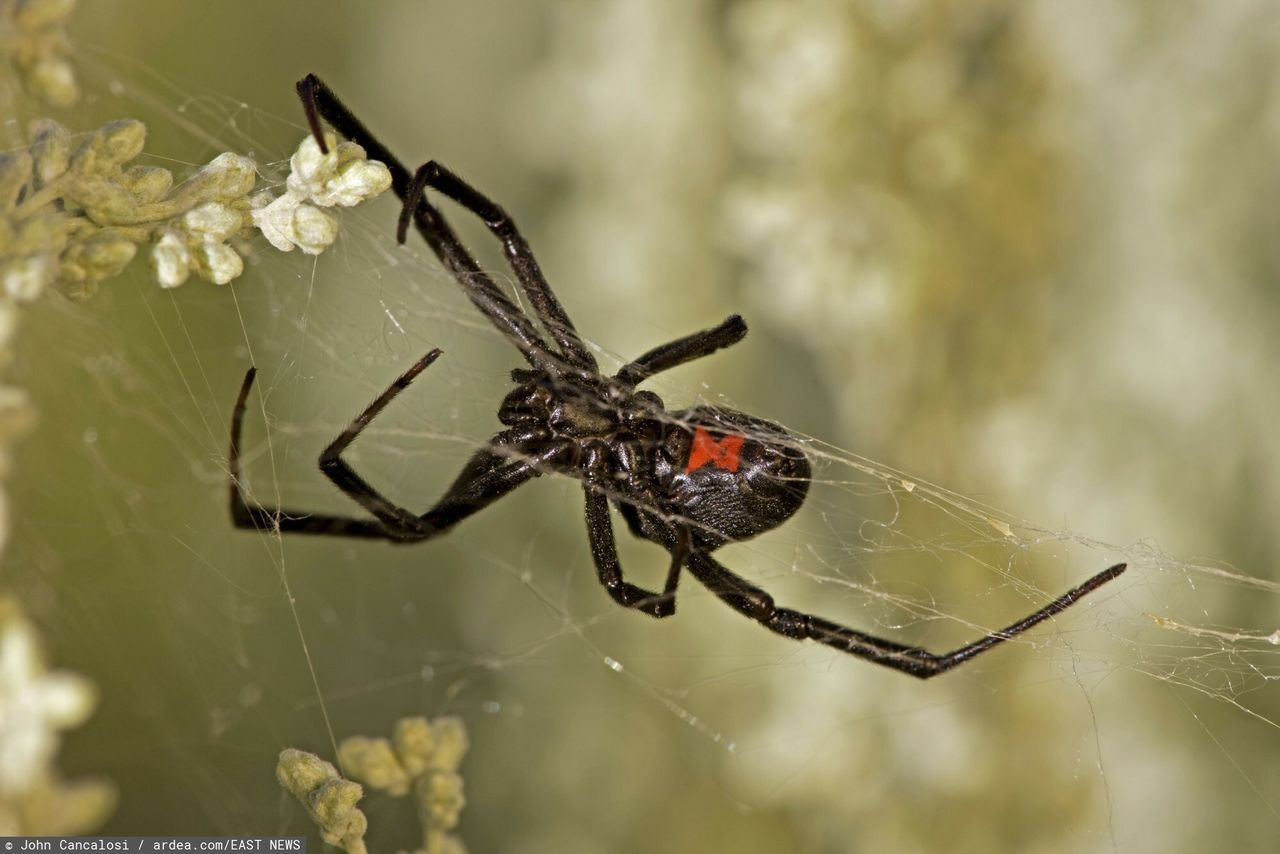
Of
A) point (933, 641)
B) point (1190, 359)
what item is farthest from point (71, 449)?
point (1190, 359)

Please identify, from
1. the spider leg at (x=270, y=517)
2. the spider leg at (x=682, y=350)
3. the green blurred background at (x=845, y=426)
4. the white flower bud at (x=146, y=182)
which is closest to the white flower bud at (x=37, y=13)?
the white flower bud at (x=146, y=182)

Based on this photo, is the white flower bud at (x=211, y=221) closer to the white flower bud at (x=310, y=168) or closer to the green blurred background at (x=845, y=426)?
the white flower bud at (x=310, y=168)

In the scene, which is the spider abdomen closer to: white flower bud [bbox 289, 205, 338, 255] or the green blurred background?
the green blurred background

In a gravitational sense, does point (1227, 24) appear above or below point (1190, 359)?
above

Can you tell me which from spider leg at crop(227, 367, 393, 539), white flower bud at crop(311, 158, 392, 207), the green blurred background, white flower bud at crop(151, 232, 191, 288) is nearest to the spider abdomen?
the green blurred background

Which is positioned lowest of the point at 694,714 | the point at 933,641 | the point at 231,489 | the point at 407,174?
the point at 694,714

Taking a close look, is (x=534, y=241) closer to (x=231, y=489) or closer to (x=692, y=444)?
(x=692, y=444)
